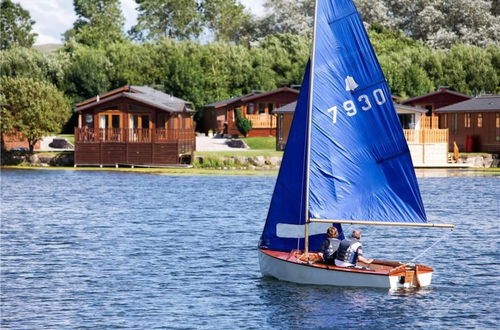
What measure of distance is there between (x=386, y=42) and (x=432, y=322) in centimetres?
11639

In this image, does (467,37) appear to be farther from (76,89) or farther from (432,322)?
(432,322)

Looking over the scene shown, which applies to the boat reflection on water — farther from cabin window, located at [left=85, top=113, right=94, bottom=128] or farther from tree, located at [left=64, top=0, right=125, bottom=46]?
tree, located at [left=64, top=0, right=125, bottom=46]

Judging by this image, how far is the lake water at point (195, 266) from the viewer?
30.9 meters

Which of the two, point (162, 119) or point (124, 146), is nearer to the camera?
point (124, 146)

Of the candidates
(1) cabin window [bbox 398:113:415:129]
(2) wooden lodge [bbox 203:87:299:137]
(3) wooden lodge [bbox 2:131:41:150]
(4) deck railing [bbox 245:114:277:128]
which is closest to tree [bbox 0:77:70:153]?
(3) wooden lodge [bbox 2:131:41:150]

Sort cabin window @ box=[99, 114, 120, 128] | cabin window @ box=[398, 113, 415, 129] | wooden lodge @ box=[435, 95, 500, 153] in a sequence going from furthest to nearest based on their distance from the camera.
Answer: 1. cabin window @ box=[398, 113, 415, 129]
2. cabin window @ box=[99, 114, 120, 128]
3. wooden lodge @ box=[435, 95, 500, 153]

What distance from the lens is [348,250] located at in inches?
1287

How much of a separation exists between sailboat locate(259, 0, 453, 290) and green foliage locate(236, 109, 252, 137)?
75650mm

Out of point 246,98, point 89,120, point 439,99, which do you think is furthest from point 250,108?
point 89,120

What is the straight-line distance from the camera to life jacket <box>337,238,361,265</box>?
107 ft

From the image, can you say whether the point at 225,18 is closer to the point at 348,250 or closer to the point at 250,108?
the point at 250,108

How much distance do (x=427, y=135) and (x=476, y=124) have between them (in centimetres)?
709

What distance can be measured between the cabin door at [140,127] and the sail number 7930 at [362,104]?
2278 inches

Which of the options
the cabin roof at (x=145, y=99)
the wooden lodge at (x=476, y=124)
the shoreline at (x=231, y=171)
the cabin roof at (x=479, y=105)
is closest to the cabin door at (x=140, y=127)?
the cabin roof at (x=145, y=99)
